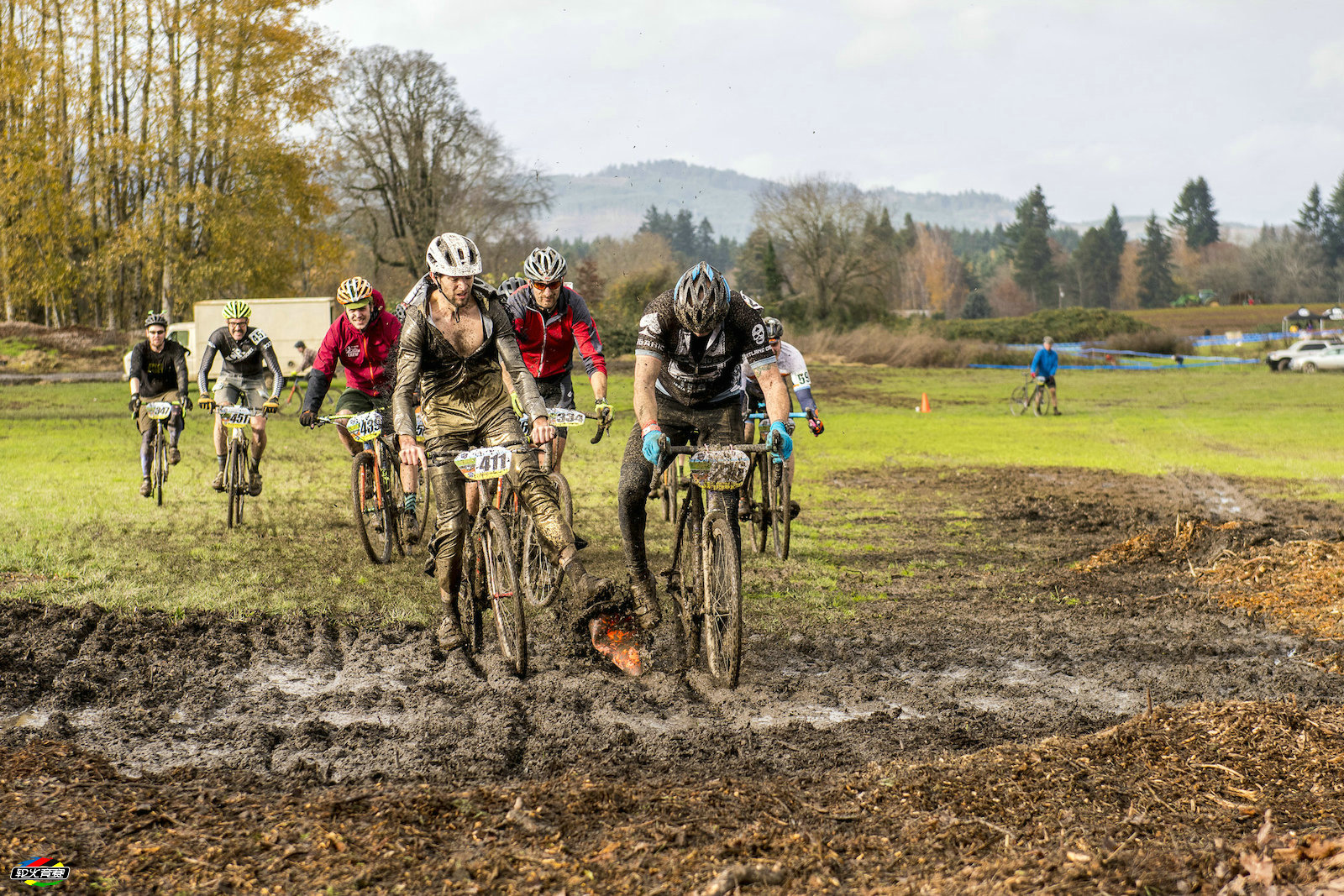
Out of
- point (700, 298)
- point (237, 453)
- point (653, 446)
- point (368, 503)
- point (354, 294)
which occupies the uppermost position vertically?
point (354, 294)

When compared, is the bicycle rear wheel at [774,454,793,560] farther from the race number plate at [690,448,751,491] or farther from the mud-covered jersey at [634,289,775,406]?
the race number plate at [690,448,751,491]

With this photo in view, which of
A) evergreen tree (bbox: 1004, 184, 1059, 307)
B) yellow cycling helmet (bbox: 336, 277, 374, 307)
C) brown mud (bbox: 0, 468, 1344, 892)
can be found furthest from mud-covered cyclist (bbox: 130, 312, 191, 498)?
evergreen tree (bbox: 1004, 184, 1059, 307)

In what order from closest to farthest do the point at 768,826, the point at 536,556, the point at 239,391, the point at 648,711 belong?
the point at 768,826
the point at 648,711
the point at 536,556
the point at 239,391

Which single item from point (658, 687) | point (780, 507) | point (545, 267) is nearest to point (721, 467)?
point (658, 687)

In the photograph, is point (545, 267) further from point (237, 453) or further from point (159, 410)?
point (159, 410)

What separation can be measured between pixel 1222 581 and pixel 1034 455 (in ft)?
34.8

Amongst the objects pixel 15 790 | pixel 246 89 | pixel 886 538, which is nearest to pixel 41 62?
pixel 246 89

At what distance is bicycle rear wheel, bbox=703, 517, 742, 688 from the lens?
5375 mm

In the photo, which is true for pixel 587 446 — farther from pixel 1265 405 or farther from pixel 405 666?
pixel 1265 405

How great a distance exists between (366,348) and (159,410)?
11.2 feet

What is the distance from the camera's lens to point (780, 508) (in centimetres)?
942

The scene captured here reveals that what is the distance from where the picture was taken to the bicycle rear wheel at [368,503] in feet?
28.8

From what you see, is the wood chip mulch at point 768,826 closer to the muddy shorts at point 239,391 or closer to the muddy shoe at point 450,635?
the muddy shoe at point 450,635

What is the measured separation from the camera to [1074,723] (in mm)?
4969
